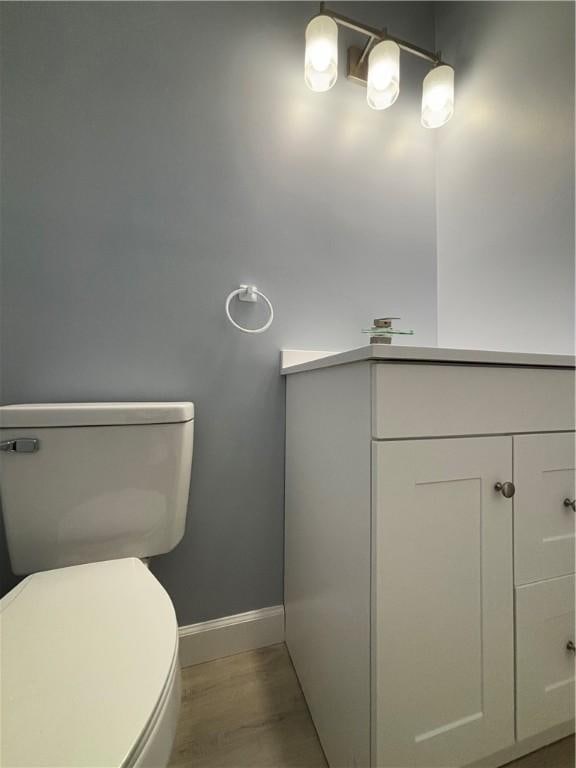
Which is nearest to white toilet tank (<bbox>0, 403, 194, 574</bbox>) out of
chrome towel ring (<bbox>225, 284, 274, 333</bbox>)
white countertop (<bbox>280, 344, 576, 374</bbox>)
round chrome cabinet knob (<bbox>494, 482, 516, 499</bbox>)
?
chrome towel ring (<bbox>225, 284, 274, 333</bbox>)

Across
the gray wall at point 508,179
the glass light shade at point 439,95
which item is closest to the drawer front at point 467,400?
the gray wall at point 508,179

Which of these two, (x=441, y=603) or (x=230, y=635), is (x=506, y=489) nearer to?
(x=441, y=603)

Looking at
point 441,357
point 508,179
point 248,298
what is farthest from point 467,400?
point 508,179

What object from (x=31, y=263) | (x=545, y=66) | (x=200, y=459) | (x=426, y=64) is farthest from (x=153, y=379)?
(x=426, y=64)

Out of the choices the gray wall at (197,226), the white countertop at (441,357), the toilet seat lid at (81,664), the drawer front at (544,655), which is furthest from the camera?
the gray wall at (197,226)

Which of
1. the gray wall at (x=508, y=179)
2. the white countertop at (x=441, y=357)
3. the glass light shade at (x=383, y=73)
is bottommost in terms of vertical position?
the white countertop at (x=441, y=357)

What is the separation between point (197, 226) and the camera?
940 mm

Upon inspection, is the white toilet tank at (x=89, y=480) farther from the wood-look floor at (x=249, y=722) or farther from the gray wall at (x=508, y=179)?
the gray wall at (x=508, y=179)

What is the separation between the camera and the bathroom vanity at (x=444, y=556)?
1.68ft

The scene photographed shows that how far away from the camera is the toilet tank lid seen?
0.65 m

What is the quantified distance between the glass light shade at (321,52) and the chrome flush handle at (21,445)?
128cm

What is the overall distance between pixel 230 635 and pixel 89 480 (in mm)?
648

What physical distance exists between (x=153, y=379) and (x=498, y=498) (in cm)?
87

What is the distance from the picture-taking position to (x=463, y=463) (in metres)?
0.56
